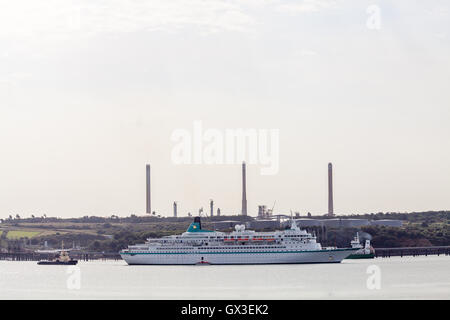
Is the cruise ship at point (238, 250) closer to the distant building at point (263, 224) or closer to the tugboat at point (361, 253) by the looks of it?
the tugboat at point (361, 253)

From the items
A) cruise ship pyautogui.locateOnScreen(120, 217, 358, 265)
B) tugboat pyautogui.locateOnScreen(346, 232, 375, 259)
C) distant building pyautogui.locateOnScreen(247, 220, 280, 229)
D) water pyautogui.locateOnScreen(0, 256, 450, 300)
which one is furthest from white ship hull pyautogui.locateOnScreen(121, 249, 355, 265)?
distant building pyautogui.locateOnScreen(247, 220, 280, 229)

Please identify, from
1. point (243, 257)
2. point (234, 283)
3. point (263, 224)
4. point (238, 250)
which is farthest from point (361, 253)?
point (234, 283)

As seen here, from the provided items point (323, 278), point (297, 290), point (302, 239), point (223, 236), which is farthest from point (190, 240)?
point (297, 290)

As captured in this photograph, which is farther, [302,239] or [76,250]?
[76,250]

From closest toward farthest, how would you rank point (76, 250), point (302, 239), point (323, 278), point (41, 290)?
1. point (41, 290)
2. point (323, 278)
3. point (302, 239)
4. point (76, 250)

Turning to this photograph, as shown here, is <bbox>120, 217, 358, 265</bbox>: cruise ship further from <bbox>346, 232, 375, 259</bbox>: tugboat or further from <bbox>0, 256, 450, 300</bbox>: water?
<bbox>346, 232, 375, 259</bbox>: tugboat
